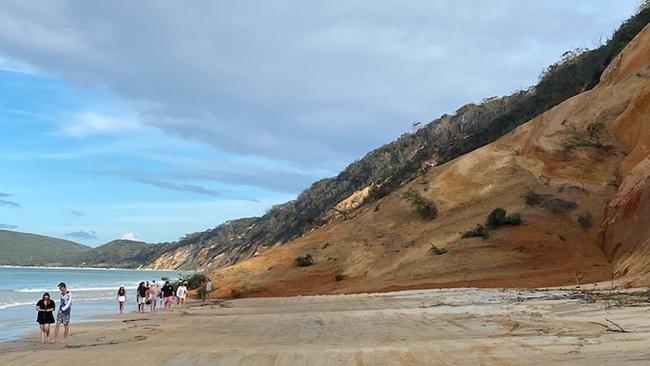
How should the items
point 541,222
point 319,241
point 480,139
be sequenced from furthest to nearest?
point 480,139 → point 319,241 → point 541,222

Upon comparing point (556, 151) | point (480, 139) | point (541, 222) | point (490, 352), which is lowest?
point (490, 352)

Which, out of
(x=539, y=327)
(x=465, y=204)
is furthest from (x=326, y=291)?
(x=539, y=327)

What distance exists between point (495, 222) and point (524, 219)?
65.9 inches

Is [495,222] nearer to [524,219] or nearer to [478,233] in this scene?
[478,233]

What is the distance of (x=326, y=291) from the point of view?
37.8 m

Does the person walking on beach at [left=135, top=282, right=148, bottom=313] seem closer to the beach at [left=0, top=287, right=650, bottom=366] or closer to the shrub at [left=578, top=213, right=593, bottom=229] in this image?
the beach at [left=0, top=287, right=650, bottom=366]

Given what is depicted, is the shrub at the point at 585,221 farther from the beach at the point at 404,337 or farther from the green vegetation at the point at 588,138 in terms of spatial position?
the beach at the point at 404,337

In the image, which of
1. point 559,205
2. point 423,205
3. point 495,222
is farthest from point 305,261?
point 559,205

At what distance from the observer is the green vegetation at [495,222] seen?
119 ft

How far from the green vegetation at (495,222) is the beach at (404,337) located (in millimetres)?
13896

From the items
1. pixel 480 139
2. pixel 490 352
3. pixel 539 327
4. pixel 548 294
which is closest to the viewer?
pixel 490 352

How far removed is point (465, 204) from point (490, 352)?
32.6 meters

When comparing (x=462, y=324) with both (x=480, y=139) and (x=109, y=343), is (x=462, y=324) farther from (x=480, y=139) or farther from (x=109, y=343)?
(x=480, y=139)

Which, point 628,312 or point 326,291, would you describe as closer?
point 628,312
